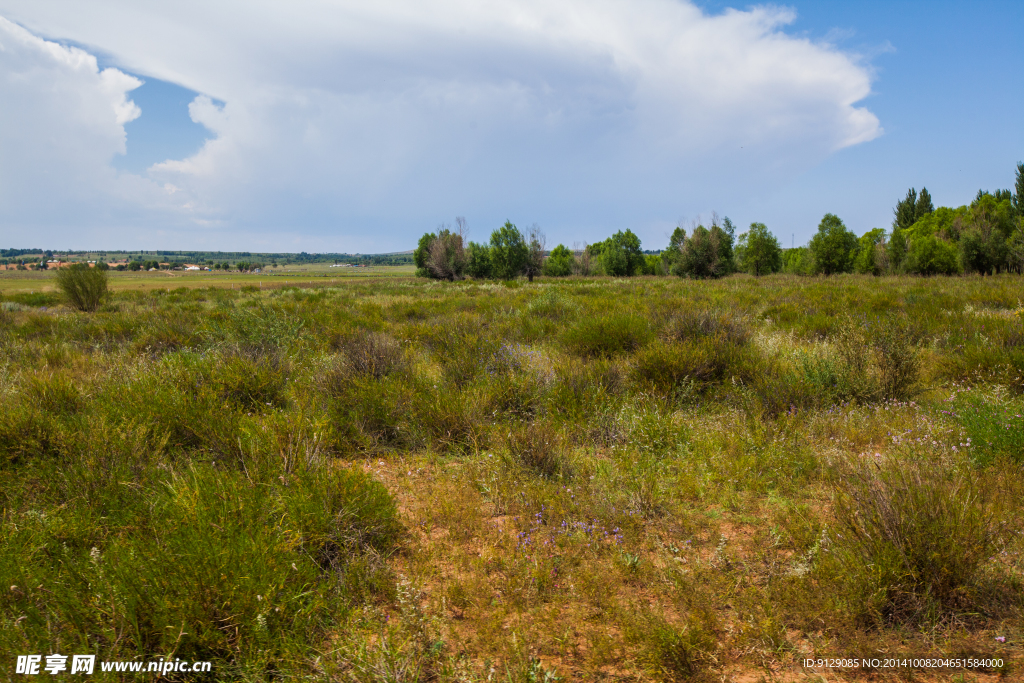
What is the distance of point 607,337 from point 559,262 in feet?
294

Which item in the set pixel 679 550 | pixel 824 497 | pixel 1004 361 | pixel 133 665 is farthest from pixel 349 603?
pixel 1004 361

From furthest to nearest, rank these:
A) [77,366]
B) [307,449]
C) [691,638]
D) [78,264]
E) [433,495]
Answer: [78,264], [77,366], [433,495], [307,449], [691,638]

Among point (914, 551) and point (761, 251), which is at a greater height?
point (761, 251)

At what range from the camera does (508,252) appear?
61375mm

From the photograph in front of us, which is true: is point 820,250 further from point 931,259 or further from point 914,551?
point 914,551

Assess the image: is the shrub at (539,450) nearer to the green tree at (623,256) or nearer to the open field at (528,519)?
the open field at (528,519)

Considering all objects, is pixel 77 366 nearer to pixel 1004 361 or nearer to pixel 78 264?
pixel 1004 361

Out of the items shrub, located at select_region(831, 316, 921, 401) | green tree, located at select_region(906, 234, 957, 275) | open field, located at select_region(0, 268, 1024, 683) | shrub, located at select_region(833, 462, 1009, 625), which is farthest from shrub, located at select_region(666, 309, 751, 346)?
green tree, located at select_region(906, 234, 957, 275)

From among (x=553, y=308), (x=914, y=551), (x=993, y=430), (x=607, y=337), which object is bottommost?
(x=914, y=551)

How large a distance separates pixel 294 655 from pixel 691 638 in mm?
1784

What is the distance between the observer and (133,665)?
177cm

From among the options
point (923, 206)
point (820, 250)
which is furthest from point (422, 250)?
point (923, 206)

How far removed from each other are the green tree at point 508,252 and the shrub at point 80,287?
45.9 m

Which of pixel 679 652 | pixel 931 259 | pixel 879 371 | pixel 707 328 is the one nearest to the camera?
pixel 679 652
